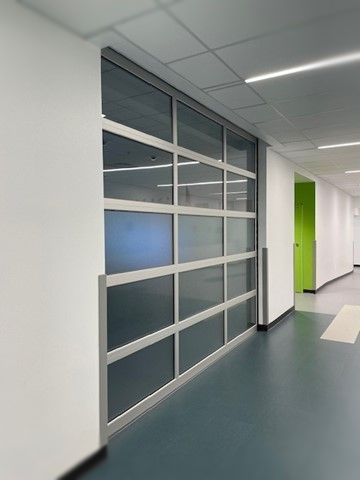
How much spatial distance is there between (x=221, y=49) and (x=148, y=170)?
1155 millimetres

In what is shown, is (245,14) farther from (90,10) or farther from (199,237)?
(199,237)

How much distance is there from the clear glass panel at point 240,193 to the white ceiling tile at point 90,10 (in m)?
2.73

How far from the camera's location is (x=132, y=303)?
3.02 meters

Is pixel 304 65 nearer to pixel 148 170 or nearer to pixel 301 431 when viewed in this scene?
pixel 148 170

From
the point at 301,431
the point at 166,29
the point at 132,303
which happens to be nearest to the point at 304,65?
the point at 166,29

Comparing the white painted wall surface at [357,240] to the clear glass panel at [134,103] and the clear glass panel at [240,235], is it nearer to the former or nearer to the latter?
the clear glass panel at [240,235]

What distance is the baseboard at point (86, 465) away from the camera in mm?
2234

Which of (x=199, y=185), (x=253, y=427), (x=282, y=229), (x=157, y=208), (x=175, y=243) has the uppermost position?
(x=199, y=185)

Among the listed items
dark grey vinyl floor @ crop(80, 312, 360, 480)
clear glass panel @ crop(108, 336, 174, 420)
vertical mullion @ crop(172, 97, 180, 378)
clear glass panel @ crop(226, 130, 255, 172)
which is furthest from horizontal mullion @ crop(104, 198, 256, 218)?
dark grey vinyl floor @ crop(80, 312, 360, 480)

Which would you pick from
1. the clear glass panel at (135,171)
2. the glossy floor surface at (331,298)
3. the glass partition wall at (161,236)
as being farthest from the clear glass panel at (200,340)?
the glossy floor surface at (331,298)

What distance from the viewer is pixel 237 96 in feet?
11.6

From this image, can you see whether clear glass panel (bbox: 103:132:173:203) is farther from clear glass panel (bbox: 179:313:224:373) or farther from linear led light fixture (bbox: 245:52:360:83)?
clear glass panel (bbox: 179:313:224:373)

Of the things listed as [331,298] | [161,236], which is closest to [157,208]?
[161,236]

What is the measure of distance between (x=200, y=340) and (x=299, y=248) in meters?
5.77
